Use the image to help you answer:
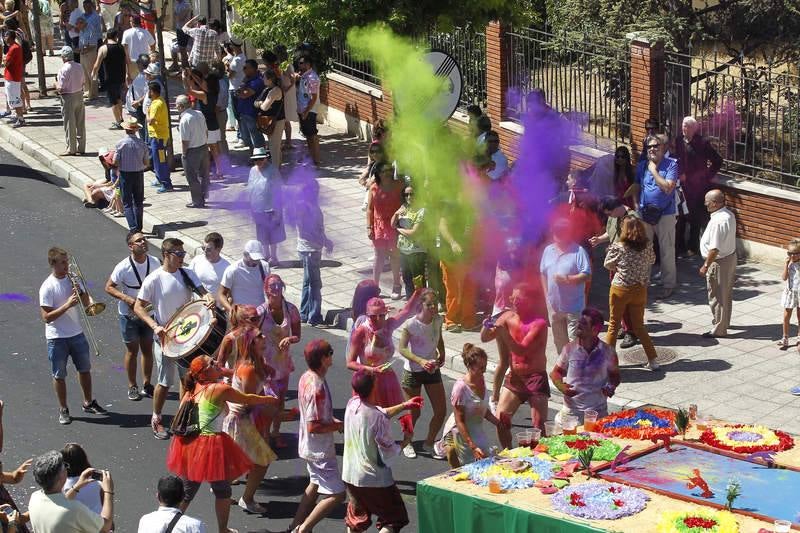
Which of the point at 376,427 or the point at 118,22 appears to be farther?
the point at 118,22

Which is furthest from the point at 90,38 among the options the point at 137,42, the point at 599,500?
the point at 599,500

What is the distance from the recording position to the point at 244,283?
42.6 ft

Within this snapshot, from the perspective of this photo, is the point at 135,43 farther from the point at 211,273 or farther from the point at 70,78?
the point at 211,273

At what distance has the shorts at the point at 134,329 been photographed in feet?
43.5

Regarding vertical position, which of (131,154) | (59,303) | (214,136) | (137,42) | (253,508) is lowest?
(253,508)

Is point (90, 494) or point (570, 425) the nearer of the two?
point (90, 494)

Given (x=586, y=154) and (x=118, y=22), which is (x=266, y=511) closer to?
(x=586, y=154)

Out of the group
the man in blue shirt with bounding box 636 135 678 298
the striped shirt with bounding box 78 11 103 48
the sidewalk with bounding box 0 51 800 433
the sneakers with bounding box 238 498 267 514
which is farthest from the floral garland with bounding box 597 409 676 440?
the striped shirt with bounding box 78 11 103 48

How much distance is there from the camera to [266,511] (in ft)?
36.4

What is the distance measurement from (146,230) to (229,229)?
1200 mm

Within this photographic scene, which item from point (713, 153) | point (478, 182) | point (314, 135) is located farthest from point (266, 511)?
point (314, 135)

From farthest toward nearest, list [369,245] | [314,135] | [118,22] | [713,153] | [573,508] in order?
[118,22], [314,135], [369,245], [713,153], [573,508]

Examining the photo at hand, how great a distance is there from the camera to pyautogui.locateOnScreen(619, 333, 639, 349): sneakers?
568 inches

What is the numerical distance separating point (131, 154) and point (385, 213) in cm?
419
